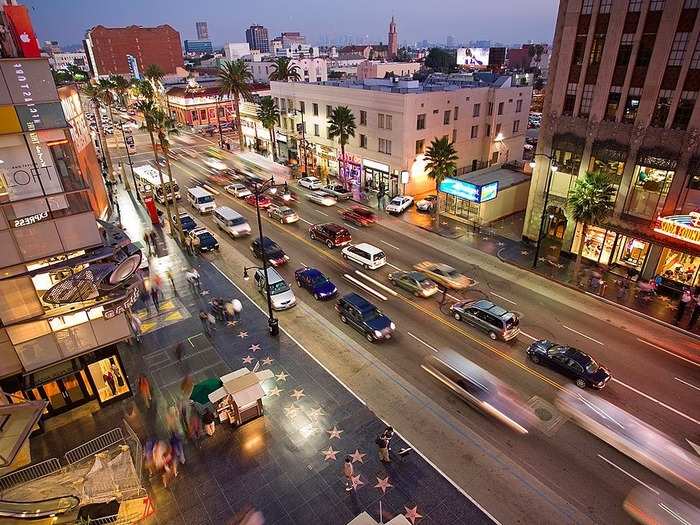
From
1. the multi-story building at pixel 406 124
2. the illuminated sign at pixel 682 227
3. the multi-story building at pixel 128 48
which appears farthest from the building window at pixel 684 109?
the multi-story building at pixel 128 48

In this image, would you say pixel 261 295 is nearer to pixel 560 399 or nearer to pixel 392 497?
pixel 392 497

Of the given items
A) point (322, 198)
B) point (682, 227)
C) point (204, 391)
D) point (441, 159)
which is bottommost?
point (322, 198)

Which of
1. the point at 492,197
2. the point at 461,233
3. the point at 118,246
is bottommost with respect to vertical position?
the point at 461,233

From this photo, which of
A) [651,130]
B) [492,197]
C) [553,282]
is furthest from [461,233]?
[651,130]

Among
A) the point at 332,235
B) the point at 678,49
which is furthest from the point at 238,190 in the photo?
the point at 678,49

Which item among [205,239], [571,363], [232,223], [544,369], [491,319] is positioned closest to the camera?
[571,363]

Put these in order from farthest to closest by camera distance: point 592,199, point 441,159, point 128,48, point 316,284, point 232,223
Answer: point 128,48
point 441,159
point 232,223
point 316,284
point 592,199

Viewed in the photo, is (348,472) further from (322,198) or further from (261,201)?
(261,201)

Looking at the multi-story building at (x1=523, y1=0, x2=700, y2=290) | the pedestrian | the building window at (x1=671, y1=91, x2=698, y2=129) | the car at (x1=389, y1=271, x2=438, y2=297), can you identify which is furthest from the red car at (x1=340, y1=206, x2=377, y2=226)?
Answer: the pedestrian
